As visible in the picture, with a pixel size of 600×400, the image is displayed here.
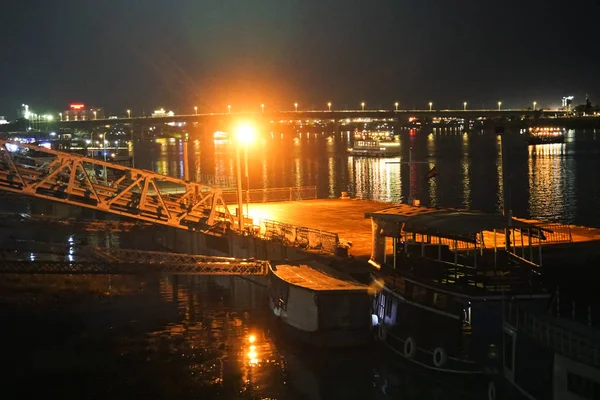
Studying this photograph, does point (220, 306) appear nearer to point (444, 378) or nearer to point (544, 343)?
point (444, 378)

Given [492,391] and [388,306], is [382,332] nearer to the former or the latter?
[388,306]

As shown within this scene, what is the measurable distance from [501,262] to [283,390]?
→ 7927 millimetres

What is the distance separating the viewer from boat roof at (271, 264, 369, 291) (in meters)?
22.9

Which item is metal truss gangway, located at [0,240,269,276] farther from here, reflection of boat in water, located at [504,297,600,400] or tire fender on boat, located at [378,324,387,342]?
reflection of boat in water, located at [504,297,600,400]

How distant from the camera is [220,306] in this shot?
29.5m

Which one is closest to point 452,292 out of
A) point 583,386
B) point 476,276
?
point 476,276

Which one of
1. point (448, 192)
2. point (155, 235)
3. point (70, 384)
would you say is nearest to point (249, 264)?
point (70, 384)

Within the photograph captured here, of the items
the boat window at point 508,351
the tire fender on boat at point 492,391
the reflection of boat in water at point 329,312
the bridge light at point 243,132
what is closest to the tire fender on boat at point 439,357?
the tire fender on boat at point 492,391

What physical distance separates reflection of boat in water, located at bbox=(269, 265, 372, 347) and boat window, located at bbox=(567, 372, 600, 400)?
9.24 metres

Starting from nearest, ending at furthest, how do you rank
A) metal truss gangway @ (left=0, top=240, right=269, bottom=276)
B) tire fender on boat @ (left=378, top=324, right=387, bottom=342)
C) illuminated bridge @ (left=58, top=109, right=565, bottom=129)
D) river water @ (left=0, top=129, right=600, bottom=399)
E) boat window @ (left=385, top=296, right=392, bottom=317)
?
river water @ (left=0, top=129, right=600, bottom=399)
boat window @ (left=385, top=296, right=392, bottom=317)
tire fender on boat @ (left=378, top=324, right=387, bottom=342)
metal truss gangway @ (left=0, top=240, right=269, bottom=276)
illuminated bridge @ (left=58, top=109, right=565, bottom=129)

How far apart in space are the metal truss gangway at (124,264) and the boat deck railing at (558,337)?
43.8 feet

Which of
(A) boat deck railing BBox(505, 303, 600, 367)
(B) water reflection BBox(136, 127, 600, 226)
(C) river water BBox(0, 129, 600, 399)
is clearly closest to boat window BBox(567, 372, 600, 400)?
(A) boat deck railing BBox(505, 303, 600, 367)

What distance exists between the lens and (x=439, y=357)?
19.3 m

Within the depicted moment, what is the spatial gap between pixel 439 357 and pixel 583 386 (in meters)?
5.83
